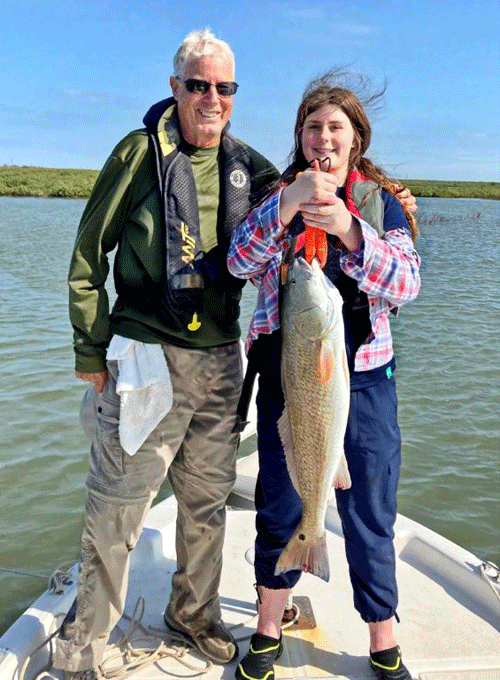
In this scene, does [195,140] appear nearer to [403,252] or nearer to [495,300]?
[403,252]

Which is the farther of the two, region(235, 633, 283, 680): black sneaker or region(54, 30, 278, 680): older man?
region(235, 633, 283, 680): black sneaker

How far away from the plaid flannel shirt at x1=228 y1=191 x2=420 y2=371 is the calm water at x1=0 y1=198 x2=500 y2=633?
3.55 meters

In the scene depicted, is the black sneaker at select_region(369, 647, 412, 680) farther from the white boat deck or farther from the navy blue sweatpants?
the navy blue sweatpants

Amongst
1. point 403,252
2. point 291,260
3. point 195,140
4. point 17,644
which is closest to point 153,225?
point 195,140

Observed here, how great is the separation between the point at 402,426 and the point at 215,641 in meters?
5.94

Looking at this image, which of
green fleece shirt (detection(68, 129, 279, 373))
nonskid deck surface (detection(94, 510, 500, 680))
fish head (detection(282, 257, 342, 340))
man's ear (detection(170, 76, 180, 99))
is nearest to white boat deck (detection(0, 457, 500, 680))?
nonskid deck surface (detection(94, 510, 500, 680))

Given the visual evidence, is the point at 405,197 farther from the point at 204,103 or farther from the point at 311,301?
the point at 204,103

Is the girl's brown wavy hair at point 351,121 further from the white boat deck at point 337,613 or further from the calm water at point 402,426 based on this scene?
the calm water at point 402,426

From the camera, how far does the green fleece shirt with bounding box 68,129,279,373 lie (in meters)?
3.18

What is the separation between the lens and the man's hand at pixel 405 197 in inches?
126

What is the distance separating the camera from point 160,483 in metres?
3.32

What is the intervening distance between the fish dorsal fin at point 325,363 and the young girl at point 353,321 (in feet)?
0.94

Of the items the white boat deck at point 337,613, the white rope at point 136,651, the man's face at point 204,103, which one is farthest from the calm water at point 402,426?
the man's face at point 204,103

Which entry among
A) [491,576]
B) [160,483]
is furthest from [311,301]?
[491,576]
